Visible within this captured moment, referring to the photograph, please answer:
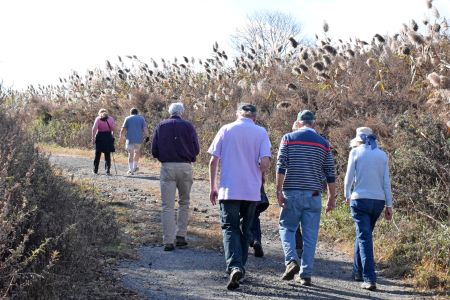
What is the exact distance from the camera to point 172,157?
9.62 metres

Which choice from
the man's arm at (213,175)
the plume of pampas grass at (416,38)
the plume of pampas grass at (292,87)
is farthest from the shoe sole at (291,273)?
the plume of pampas grass at (292,87)

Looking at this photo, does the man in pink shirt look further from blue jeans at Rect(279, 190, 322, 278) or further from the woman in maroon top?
the woman in maroon top

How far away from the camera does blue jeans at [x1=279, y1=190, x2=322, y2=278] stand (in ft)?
25.9

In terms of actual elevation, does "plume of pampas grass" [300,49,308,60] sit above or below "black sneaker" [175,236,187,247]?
above

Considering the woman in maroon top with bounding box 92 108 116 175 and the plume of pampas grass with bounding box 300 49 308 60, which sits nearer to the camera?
the woman in maroon top with bounding box 92 108 116 175

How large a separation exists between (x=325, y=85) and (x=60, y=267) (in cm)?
1122

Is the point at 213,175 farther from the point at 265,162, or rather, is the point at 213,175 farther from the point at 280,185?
the point at 280,185

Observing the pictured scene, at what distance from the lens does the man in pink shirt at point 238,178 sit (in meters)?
7.70

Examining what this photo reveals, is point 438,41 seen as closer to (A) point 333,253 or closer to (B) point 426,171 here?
(B) point 426,171

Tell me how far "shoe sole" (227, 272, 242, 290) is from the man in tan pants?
2185 mm

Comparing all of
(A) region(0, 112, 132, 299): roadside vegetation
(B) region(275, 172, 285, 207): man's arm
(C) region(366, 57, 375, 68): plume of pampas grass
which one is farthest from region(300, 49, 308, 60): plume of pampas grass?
(A) region(0, 112, 132, 299): roadside vegetation

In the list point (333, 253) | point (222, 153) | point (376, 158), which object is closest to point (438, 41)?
point (333, 253)

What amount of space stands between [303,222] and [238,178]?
97 centimetres

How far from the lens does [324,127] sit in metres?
15.6
